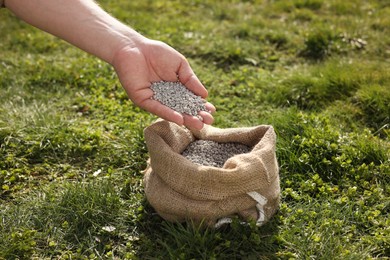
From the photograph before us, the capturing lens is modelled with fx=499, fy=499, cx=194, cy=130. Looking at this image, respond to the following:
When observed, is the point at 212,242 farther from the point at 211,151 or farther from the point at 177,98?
the point at 177,98

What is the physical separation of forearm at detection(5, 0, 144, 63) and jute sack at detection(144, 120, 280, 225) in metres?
0.65

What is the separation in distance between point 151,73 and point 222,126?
3.33ft

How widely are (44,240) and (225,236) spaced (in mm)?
1118

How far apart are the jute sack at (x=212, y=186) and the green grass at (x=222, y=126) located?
0.10m

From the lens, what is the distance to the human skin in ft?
10.9

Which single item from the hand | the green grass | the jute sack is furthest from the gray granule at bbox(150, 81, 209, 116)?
the green grass

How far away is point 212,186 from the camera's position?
9.55ft

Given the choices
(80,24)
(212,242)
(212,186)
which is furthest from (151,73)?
(212,242)

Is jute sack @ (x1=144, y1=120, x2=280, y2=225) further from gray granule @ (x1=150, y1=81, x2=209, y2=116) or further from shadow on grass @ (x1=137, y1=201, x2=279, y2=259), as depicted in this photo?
gray granule @ (x1=150, y1=81, x2=209, y2=116)

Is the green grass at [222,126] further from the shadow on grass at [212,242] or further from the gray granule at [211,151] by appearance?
the gray granule at [211,151]

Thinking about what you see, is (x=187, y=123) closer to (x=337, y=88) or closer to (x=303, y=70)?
(x=337, y=88)

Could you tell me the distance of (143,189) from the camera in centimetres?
349

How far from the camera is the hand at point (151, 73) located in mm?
3227

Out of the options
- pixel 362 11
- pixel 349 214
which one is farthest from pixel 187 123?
pixel 362 11
